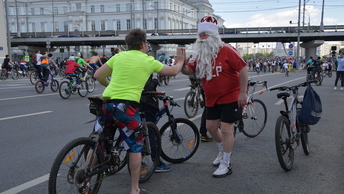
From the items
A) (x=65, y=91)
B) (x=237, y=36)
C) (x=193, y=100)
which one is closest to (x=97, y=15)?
(x=237, y=36)

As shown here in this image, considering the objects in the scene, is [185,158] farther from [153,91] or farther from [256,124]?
[256,124]

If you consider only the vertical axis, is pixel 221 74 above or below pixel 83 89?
above

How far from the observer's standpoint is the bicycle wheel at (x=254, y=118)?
6.43 m

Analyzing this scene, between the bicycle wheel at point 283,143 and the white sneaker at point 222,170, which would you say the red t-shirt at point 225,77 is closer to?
the bicycle wheel at point 283,143

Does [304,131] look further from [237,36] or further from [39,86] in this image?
[237,36]

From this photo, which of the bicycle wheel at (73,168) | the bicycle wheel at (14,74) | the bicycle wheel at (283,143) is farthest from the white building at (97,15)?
the bicycle wheel at (73,168)

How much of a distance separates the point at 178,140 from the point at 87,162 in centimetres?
160

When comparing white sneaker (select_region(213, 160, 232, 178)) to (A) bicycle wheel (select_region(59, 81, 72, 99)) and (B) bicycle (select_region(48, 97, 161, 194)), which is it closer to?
(B) bicycle (select_region(48, 97, 161, 194))

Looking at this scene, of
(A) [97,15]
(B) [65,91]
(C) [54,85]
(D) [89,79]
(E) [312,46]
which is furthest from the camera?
(A) [97,15]

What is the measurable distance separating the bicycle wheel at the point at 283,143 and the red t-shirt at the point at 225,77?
671mm

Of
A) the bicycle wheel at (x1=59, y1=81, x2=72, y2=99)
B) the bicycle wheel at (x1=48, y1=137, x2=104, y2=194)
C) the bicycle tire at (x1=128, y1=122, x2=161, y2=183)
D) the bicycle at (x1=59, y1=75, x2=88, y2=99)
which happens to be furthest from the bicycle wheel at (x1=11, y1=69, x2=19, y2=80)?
the bicycle wheel at (x1=48, y1=137, x2=104, y2=194)

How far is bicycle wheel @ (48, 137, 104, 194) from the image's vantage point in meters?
3.07

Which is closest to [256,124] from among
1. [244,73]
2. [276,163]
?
[276,163]

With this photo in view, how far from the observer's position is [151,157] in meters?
4.28
